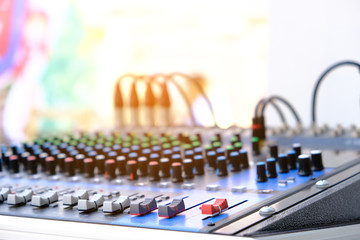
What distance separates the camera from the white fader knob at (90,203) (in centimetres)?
81

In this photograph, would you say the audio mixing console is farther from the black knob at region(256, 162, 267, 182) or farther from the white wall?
the white wall

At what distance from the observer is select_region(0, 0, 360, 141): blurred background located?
2.21m

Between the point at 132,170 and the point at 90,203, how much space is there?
0.24 metres

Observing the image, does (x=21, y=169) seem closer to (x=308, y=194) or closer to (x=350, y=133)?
(x=308, y=194)

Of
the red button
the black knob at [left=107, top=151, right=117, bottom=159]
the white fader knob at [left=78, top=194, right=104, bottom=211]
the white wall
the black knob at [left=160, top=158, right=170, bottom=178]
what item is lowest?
the red button

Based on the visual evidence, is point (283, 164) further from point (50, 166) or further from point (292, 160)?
point (50, 166)

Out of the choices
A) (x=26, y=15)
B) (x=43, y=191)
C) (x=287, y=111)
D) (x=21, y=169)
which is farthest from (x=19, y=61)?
(x=43, y=191)

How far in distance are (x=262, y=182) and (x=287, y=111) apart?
1.51 meters

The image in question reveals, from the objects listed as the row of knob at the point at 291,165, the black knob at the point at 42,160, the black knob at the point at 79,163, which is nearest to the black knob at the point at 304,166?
the row of knob at the point at 291,165

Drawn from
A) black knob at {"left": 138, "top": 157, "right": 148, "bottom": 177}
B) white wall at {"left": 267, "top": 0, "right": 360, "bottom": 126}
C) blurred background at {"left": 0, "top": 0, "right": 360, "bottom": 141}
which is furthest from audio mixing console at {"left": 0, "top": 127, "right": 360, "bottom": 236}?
white wall at {"left": 267, "top": 0, "right": 360, "bottom": 126}

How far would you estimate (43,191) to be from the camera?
0.98 m

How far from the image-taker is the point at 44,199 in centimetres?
87

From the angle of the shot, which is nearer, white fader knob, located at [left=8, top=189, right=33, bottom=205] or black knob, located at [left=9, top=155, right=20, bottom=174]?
white fader knob, located at [left=8, top=189, right=33, bottom=205]

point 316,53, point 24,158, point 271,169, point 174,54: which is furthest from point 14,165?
point 174,54
